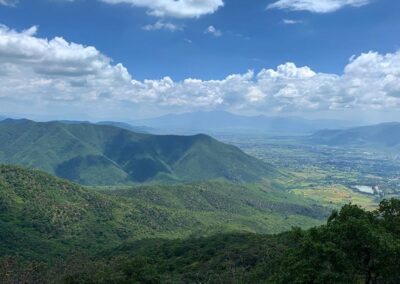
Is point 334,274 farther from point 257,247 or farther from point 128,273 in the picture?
point 257,247

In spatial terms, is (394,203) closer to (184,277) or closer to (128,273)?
(128,273)

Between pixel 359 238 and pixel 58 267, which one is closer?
pixel 359 238

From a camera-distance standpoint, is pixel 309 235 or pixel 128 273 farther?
pixel 128 273

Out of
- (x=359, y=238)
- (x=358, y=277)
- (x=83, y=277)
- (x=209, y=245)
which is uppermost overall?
(x=359, y=238)

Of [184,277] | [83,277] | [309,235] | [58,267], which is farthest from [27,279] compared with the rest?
[309,235]

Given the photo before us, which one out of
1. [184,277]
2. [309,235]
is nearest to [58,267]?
[184,277]

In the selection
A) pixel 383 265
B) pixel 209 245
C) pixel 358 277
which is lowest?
pixel 209 245

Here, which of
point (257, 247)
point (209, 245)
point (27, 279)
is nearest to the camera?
point (27, 279)

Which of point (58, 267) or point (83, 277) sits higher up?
point (83, 277)

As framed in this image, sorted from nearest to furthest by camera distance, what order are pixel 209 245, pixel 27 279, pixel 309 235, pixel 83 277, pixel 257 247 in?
pixel 309 235 < pixel 83 277 < pixel 27 279 < pixel 257 247 < pixel 209 245
